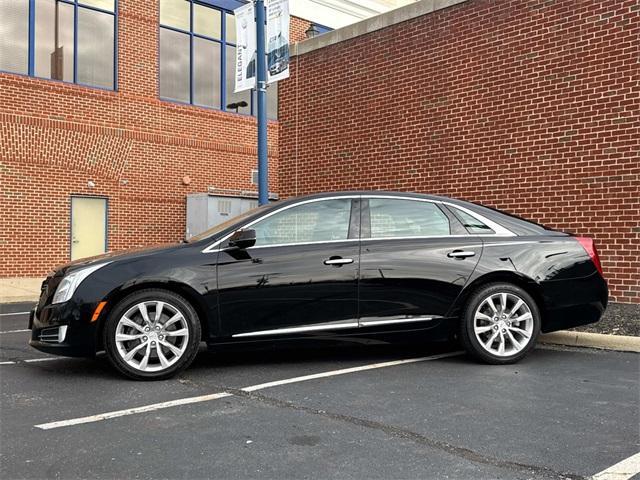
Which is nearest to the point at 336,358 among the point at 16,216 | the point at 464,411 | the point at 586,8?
the point at 464,411

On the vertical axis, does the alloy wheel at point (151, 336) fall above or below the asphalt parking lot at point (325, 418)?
above

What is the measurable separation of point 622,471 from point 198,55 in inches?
714

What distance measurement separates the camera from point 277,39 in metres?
10.3

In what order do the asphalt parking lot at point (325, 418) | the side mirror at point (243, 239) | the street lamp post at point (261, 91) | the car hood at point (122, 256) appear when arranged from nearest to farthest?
the asphalt parking lot at point (325, 418) → the car hood at point (122, 256) → the side mirror at point (243, 239) → the street lamp post at point (261, 91)

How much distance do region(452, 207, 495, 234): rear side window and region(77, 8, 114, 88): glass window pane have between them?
13.7 metres

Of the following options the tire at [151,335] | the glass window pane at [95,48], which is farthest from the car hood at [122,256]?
the glass window pane at [95,48]

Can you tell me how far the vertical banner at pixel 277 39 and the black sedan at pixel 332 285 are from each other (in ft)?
16.8

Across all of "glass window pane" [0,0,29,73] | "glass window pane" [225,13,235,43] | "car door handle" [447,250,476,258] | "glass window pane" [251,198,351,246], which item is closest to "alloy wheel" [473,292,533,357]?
"car door handle" [447,250,476,258]

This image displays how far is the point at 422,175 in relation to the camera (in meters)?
10.9

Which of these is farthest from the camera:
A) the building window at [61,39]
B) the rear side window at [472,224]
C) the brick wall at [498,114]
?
the building window at [61,39]

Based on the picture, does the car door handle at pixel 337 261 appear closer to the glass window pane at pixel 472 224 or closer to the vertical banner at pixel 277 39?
the glass window pane at pixel 472 224

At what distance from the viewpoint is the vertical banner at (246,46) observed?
35.2 ft

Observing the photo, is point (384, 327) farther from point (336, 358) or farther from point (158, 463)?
point (158, 463)

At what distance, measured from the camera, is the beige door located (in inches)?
661
